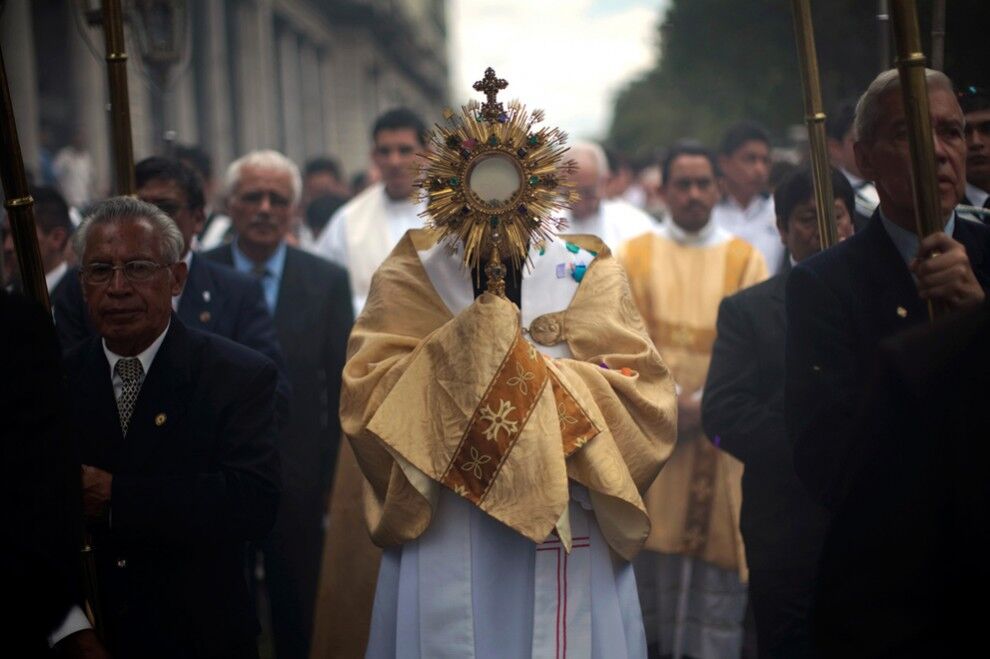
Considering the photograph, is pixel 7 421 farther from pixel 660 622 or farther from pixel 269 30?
pixel 269 30

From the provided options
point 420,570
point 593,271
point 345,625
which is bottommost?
point 345,625

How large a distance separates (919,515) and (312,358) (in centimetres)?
408

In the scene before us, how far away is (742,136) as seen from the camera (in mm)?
8898

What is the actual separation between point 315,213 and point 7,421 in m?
8.26

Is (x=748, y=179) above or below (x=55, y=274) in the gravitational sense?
above

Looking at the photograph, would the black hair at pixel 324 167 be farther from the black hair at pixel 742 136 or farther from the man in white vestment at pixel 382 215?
the black hair at pixel 742 136

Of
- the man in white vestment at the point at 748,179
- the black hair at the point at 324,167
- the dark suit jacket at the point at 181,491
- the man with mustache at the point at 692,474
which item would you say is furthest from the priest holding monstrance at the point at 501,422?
the black hair at the point at 324,167

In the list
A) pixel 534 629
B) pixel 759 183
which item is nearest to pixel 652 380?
pixel 534 629

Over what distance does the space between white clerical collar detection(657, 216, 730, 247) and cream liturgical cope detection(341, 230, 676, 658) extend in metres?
2.94

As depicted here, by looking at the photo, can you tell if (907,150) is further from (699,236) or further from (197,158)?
(197,158)

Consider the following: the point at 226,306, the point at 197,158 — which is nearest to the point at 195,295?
the point at 226,306

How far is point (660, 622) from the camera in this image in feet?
22.2

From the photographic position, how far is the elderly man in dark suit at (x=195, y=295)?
190 inches

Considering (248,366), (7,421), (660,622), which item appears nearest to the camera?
(7,421)
